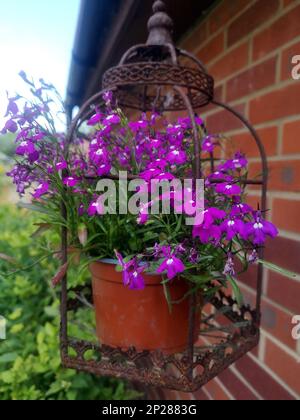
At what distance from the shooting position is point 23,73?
2.60ft

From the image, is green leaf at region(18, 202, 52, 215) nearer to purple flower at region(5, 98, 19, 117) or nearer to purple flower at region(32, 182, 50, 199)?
purple flower at region(32, 182, 50, 199)

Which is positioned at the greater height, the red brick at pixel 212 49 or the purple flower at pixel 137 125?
the red brick at pixel 212 49

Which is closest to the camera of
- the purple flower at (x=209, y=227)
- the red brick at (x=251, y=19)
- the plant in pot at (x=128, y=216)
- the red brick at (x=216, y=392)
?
the purple flower at (x=209, y=227)

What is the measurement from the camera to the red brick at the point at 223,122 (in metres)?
1.17

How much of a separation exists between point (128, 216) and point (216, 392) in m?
0.93

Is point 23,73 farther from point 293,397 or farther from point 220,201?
point 293,397

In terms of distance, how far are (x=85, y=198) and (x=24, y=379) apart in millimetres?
976

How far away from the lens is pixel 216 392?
1.31m

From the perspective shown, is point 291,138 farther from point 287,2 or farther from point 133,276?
point 133,276

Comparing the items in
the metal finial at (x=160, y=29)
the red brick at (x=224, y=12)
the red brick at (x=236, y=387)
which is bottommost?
the red brick at (x=236, y=387)

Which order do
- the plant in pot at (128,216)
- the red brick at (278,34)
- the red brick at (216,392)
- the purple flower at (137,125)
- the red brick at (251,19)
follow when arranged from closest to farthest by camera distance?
the plant in pot at (128,216) → the purple flower at (137,125) → the red brick at (278,34) → the red brick at (251,19) → the red brick at (216,392)

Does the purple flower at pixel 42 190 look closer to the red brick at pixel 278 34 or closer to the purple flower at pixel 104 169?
the purple flower at pixel 104 169

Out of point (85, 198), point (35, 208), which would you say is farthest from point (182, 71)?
point (35, 208)

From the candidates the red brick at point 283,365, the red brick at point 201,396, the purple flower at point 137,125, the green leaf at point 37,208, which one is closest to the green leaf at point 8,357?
the red brick at point 201,396
